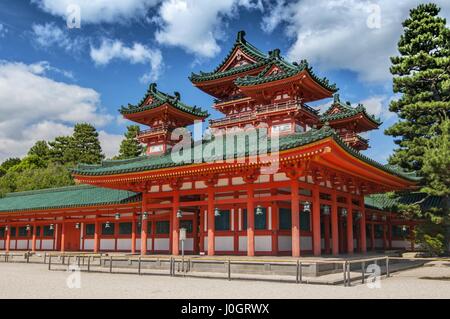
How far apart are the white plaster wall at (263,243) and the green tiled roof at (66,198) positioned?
9896mm

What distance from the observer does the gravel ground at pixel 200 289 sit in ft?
41.9

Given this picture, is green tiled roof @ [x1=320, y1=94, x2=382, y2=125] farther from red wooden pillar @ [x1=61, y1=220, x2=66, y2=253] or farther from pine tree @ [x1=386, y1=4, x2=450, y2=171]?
red wooden pillar @ [x1=61, y1=220, x2=66, y2=253]

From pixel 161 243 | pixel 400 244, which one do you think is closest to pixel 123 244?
pixel 161 243

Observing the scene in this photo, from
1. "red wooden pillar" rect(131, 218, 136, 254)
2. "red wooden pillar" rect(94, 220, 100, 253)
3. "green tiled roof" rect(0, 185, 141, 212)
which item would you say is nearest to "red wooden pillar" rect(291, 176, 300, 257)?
"green tiled roof" rect(0, 185, 141, 212)

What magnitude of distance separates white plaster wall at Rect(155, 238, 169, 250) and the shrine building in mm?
75

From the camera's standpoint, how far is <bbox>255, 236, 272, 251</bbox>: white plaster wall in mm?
21203

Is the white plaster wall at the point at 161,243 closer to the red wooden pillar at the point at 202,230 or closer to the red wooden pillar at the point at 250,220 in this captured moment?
the red wooden pillar at the point at 202,230

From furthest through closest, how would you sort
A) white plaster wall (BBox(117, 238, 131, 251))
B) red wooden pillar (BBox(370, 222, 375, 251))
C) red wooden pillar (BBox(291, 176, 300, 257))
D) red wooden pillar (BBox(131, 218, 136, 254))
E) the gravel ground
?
red wooden pillar (BBox(370, 222, 375, 251))
white plaster wall (BBox(117, 238, 131, 251))
red wooden pillar (BBox(131, 218, 136, 254))
red wooden pillar (BBox(291, 176, 300, 257))
the gravel ground

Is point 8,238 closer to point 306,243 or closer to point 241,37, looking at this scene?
point 241,37

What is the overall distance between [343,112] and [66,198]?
2417 cm

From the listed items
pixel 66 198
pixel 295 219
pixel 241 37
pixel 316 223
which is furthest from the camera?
pixel 66 198

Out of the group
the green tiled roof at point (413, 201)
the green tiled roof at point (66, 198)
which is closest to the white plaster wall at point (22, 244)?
the green tiled roof at point (66, 198)

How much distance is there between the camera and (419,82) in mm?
30469
